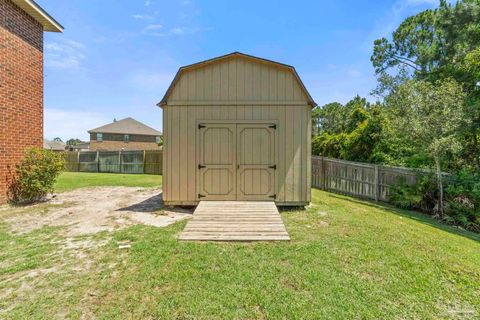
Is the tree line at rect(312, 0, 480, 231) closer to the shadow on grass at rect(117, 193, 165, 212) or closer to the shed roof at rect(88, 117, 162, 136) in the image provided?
the shadow on grass at rect(117, 193, 165, 212)

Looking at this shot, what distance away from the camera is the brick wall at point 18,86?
20.6 feet

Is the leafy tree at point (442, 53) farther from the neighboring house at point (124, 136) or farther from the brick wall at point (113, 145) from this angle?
the brick wall at point (113, 145)

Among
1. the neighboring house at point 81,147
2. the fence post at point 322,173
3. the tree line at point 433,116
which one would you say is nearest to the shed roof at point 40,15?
the fence post at point 322,173

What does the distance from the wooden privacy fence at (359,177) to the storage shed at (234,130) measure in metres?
4.10

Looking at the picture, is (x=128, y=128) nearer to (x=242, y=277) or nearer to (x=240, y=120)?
(x=240, y=120)

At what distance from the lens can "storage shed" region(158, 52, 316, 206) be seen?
595cm

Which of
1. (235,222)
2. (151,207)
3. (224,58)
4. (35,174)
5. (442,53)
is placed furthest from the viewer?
(442,53)

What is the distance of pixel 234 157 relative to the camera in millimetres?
5996

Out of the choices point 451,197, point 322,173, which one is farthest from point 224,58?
point 451,197

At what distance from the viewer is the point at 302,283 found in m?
2.71

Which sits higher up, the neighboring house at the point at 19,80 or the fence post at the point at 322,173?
the neighboring house at the point at 19,80

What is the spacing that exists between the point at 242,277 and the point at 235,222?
73.7 inches

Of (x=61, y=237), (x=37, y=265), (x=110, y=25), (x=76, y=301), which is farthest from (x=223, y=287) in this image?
(x=110, y=25)

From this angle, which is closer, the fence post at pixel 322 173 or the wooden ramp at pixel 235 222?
the wooden ramp at pixel 235 222
